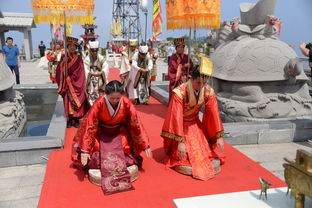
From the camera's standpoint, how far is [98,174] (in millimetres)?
3043

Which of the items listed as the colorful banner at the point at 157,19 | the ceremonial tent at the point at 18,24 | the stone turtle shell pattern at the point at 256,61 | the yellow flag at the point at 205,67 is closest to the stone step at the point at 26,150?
the yellow flag at the point at 205,67

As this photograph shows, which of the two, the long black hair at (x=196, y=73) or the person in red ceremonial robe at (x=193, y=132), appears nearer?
the long black hair at (x=196, y=73)

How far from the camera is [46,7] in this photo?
4.37 meters

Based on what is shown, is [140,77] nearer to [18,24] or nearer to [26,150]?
[26,150]

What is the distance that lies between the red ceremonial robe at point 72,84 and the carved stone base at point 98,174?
216cm

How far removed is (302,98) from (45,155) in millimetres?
5155

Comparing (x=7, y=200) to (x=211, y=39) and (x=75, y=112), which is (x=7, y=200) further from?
(x=211, y=39)

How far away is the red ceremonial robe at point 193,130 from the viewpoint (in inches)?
130

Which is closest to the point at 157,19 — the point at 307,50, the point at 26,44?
the point at 307,50

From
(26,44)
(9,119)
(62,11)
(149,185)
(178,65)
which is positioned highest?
(62,11)

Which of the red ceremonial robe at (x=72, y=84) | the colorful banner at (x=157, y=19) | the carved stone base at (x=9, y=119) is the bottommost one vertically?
the carved stone base at (x=9, y=119)

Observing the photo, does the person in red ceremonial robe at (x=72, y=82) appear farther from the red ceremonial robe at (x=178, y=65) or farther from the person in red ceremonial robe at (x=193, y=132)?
the person in red ceremonial robe at (x=193, y=132)

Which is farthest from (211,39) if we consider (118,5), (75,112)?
(118,5)

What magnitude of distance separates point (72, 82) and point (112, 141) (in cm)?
208
